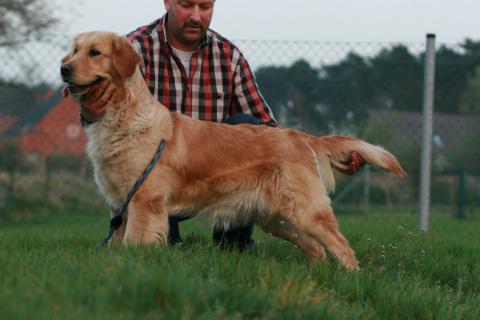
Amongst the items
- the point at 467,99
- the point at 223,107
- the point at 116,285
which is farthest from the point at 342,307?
the point at 467,99

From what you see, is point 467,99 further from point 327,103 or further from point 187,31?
point 187,31

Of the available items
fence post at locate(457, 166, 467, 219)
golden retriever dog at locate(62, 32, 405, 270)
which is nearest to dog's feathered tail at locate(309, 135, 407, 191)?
golden retriever dog at locate(62, 32, 405, 270)

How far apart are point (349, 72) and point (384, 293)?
6.62 m

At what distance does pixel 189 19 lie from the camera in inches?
193

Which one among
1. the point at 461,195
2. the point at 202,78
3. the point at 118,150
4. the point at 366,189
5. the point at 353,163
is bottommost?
the point at 366,189

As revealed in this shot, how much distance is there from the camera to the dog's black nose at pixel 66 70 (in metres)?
4.06

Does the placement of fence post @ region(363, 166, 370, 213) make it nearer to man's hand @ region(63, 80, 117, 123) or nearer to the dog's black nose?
man's hand @ region(63, 80, 117, 123)

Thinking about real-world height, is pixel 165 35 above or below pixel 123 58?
above

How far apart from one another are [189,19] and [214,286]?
2697 mm

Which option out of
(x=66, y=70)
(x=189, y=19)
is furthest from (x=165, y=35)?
(x=66, y=70)

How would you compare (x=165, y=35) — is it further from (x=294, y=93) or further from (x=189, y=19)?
(x=294, y=93)

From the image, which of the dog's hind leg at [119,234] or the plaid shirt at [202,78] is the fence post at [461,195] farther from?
the dog's hind leg at [119,234]

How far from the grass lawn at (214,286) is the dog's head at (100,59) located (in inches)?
42.2

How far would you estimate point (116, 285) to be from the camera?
2621mm
